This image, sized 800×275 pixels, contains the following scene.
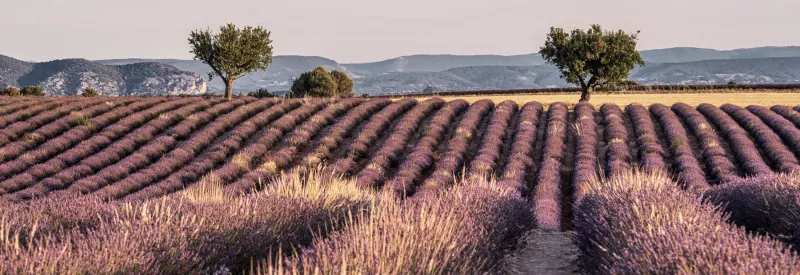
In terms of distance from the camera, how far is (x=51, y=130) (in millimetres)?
25172

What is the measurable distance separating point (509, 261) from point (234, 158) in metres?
14.2

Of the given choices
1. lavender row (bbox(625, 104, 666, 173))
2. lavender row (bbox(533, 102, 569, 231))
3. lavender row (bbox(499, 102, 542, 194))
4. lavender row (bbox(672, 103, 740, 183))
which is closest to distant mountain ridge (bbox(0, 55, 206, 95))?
lavender row (bbox(499, 102, 542, 194))

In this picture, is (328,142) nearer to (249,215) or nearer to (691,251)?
(249,215)

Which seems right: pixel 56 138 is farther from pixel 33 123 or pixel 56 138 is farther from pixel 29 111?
pixel 29 111

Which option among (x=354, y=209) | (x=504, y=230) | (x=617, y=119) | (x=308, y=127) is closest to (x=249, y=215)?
(x=354, y=209)

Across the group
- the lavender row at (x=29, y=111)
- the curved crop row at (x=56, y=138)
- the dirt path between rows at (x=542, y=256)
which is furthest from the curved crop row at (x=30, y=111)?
the dirt path between rows at (x=542, y=256)

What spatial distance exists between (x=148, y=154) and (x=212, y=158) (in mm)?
2338

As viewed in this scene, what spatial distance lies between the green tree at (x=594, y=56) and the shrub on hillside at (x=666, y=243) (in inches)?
1308

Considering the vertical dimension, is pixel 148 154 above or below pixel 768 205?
below

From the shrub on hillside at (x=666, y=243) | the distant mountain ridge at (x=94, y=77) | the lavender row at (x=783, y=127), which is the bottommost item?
the distant mountain ridge at (x=94, y=77)

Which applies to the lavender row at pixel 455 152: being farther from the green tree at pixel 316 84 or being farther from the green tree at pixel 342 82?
the green tree at pixel 342 82

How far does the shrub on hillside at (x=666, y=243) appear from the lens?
15.7 feet

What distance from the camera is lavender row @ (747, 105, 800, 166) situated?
2270 cm

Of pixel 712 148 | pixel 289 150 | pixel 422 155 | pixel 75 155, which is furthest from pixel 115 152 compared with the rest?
pixel 712 148
